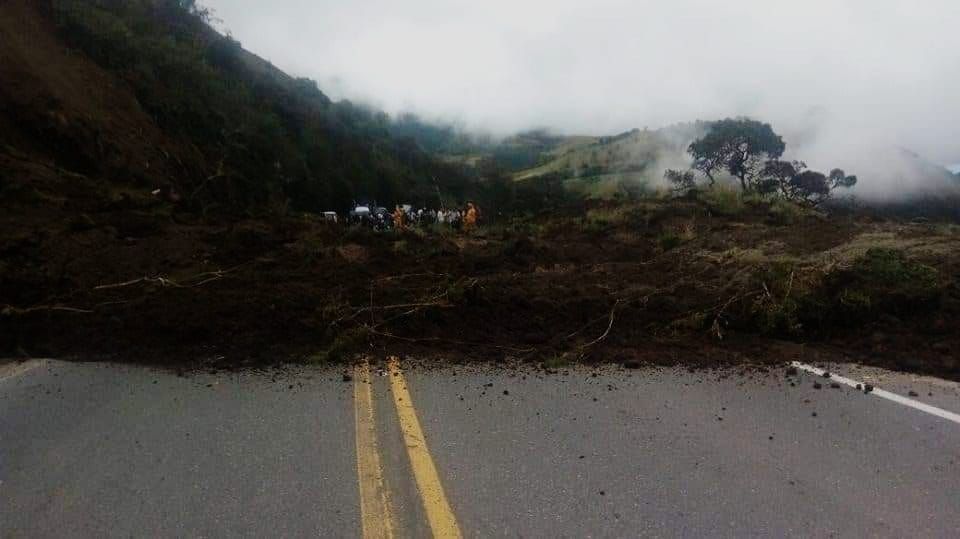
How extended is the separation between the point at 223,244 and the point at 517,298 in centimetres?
507

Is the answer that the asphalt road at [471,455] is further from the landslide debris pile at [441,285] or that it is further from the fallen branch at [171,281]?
the fallen branch at [171,281]

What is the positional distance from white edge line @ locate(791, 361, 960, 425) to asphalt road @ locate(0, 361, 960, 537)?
0.10 m

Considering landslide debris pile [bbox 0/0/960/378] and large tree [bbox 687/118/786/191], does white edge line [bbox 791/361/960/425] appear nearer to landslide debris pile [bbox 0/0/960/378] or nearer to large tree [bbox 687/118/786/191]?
landslide debris pile [bbox 0/0/960/378]

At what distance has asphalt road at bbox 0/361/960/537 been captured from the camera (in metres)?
2.86

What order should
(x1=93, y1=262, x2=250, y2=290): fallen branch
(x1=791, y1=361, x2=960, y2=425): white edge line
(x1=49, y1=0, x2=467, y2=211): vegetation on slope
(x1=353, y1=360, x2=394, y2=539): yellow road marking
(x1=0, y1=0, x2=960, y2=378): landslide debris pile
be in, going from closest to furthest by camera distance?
(x1=353, y1=360, x2=394, y2=539): yellow road marking
(x1=791, y1=361, x2=960, y2=425): white edge line
(x1=0, y1=0, x2=960, y2=378): landslide debris pile
(x1=93, y1=262, x2=250, y2=290): fallen branch
(x1=49, y1=0, x2=467, y2=211): vegetation on slope

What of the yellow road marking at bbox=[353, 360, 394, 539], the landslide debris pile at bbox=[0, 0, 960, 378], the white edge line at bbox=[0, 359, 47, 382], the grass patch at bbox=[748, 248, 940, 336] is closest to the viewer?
the yellow road marking at bbox=[353, 360, 394, 539]

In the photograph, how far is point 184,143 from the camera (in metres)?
26.6

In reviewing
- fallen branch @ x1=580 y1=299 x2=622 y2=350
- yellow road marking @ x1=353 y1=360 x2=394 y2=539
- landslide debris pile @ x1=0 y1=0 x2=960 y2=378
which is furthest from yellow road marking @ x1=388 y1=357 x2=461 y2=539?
fallen branch @ x1=580 y1=299 x2=622 y2=350

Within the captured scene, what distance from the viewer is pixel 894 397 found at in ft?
14.1

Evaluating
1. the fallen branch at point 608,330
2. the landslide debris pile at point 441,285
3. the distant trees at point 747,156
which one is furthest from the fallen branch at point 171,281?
the distant trees at point 747,156

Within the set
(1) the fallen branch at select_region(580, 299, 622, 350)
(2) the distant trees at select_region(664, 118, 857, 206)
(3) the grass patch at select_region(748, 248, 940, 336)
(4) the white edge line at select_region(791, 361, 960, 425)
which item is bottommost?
(4) the white edge line at select_region(791, 361, 960, 425)

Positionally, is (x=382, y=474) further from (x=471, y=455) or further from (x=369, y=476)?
(x=471, y=455)

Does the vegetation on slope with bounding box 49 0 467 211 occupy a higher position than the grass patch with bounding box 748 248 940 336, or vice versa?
the vegetation on slope with bounding box 49 0 467 211

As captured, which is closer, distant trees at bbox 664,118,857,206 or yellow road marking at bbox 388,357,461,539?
yellow road marking at bbox 388,357,461,539
